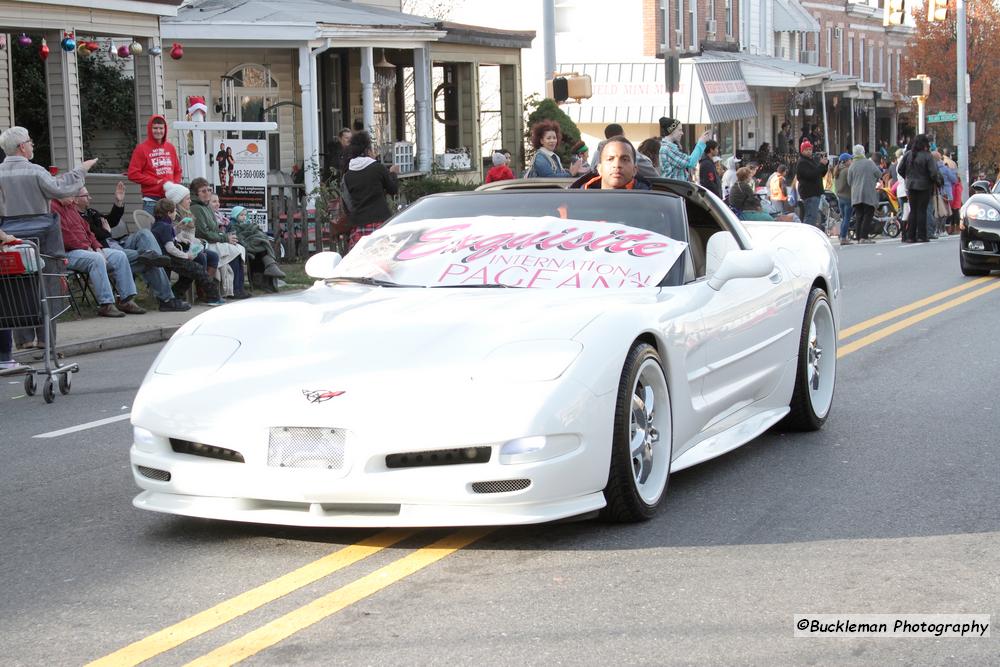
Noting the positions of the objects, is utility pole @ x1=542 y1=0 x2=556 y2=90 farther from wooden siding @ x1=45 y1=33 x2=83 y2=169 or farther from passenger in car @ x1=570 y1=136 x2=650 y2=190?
passenger in car @ x1=570 y1=136 x2=650 y2=190

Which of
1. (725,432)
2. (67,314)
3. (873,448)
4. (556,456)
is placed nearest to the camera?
(556,456)

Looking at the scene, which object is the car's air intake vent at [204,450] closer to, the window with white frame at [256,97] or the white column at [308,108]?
the white column at [308,108]

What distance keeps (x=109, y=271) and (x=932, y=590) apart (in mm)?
11708

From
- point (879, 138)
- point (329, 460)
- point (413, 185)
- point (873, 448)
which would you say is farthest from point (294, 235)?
point (879, 138)

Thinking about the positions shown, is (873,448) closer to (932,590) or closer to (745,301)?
(745,301)

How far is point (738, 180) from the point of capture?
769 inches

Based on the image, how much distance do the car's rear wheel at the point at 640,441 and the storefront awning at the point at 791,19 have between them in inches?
1845

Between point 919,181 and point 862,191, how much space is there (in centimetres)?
106

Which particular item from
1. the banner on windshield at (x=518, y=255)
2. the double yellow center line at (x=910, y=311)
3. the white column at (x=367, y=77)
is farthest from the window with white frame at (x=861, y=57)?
the banner on windshield at (x=518, y=255)

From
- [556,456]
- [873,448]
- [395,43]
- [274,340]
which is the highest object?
[395,43]

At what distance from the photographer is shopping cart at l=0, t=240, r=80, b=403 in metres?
9.83

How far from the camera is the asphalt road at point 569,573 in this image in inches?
164

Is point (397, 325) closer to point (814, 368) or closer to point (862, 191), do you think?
point (814, 368)

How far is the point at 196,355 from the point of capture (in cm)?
560
